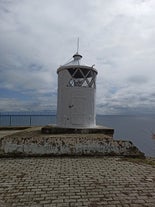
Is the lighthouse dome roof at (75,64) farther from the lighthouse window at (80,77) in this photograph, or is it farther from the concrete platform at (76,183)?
the concrete platform at (76,183)

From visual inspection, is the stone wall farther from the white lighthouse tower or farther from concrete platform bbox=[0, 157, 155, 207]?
the white lighthouse tower

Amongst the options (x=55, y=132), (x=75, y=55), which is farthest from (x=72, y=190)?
(x=75, y=55)

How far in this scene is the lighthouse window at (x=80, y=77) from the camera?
12.1 meters

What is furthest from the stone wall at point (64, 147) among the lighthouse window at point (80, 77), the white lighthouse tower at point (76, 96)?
the lighthouse window at point (80, 77)

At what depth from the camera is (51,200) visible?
11.4ft

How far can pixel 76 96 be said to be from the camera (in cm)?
1185

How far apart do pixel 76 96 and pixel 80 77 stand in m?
1.22

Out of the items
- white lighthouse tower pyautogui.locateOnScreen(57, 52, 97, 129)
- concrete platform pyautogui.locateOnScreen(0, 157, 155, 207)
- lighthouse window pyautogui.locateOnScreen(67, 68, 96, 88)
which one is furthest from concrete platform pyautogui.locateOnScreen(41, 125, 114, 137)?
concrete platform pyautogui.locateOnScreen(0, 157, 155, 207)

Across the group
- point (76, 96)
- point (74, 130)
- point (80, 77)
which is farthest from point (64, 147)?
point (80, 77)

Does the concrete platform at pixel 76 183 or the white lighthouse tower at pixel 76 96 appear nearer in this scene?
the concrete platform at pixel 76 183

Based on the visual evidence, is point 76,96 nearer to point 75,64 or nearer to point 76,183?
point 75,64

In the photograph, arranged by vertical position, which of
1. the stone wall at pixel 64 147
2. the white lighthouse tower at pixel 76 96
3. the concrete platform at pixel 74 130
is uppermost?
the white lighthouse tower at pixel 76 96

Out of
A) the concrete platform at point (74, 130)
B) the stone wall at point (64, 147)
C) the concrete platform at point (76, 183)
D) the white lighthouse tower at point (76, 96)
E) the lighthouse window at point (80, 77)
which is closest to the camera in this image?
the concrete platform at point (76, 183)

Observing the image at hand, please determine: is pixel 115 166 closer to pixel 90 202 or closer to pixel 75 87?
pixel 90 202
